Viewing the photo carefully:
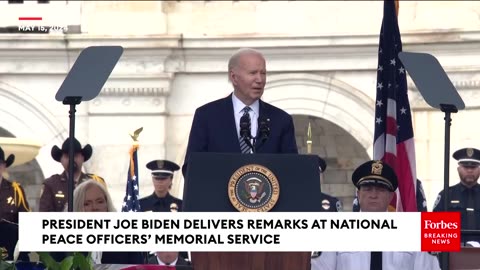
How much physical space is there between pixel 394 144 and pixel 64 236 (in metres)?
3.90

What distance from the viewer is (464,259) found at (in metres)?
11.0

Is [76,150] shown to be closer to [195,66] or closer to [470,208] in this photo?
[470,208]

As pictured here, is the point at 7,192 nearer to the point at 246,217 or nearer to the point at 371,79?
the point at 246,217

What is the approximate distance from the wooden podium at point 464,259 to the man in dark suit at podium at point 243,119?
1.08 m

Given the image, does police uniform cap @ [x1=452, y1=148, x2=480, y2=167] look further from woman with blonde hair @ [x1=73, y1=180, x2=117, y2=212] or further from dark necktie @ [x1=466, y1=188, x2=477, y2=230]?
woman with blonde hair @ [x1=73, y1=180, x2=117, y2=212]

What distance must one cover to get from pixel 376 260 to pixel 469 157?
5.39m

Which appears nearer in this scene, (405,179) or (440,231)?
(440,231)

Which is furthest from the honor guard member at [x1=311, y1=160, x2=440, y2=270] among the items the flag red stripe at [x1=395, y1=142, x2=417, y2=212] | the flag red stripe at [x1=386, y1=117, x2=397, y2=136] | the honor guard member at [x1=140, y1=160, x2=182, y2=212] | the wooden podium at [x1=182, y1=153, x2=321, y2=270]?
the honor guard member at [x1=140, y1=160, x2=182, y2=212]

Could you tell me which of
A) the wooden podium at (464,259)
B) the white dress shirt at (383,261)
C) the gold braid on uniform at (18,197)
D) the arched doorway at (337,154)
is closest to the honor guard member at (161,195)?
the gold braid on uniform at (18,197)

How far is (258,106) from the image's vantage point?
1124cm

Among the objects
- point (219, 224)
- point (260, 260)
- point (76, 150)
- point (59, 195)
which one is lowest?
point (260, 260)

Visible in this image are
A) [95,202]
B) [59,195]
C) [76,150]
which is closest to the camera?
[95,202]

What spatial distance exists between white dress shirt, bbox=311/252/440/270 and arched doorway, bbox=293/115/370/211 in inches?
404

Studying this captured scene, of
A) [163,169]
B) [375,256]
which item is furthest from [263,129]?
[163,169]
